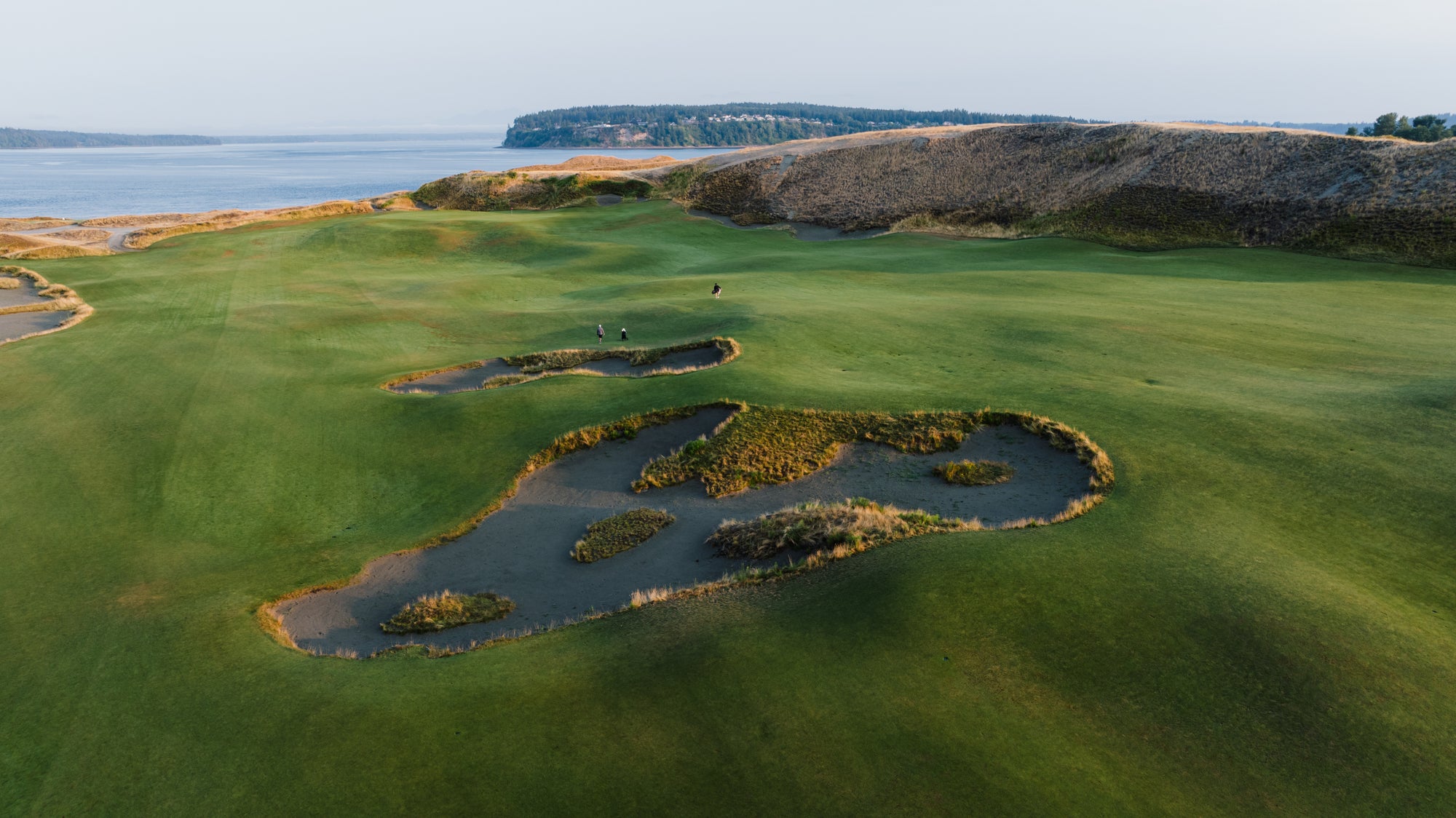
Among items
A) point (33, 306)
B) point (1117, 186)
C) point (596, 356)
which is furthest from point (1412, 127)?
point (33, 306)

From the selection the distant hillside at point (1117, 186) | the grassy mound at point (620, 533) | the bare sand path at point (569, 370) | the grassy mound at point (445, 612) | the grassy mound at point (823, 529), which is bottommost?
the grassy mound at point (445, 612)

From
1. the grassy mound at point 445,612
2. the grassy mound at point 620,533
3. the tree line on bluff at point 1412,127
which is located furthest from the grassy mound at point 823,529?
the tree line on bluff at point 1412,127

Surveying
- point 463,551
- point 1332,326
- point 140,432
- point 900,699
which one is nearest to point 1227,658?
point 900,699

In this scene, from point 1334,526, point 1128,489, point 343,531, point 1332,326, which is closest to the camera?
point 1334,526

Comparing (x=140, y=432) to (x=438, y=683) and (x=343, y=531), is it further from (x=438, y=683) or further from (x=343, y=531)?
(x=438, y=683)

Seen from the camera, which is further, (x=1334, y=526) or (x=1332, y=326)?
(x=1332, y=326)

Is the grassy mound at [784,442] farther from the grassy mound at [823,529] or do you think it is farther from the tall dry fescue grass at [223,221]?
the tall dry fescue grass at [223,221]
